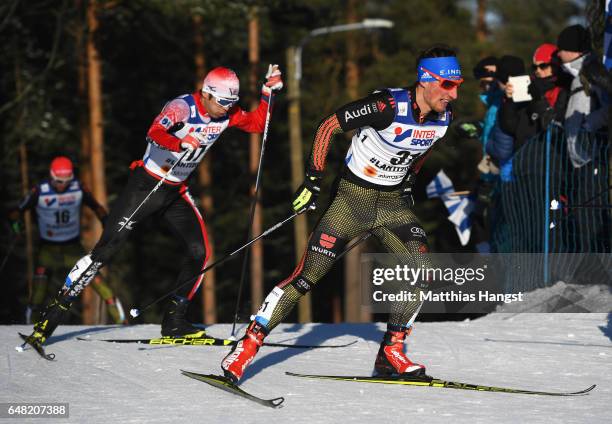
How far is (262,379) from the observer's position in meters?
7.64

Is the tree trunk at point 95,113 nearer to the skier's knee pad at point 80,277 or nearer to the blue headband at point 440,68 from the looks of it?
the skier's knee pad at point 80,277

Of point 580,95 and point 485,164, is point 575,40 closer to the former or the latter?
point 580,95

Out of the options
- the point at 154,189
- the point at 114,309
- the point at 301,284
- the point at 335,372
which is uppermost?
the point at 154,189

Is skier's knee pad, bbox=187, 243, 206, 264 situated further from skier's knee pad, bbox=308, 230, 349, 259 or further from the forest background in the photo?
the forest background

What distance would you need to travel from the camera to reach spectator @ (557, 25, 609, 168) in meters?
10.2

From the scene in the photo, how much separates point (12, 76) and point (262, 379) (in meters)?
21.5

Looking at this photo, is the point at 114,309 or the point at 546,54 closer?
the point at 546,54

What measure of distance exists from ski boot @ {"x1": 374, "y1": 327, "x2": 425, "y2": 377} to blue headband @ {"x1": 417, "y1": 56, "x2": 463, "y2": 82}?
5.62 feet

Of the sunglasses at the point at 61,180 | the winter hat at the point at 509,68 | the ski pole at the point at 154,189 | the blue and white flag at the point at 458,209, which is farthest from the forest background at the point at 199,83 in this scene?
the ski pole at the point at 154,189

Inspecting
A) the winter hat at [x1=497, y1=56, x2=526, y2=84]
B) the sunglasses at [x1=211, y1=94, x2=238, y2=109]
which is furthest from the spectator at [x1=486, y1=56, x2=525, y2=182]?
the sunglasses at [x1=211, y1=94, x2=238, y2=109]

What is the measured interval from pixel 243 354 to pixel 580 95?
15.4ft

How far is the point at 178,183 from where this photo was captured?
30.1 feet

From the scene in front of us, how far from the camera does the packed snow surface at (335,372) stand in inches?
263

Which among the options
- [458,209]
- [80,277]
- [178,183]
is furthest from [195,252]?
[458,209]
